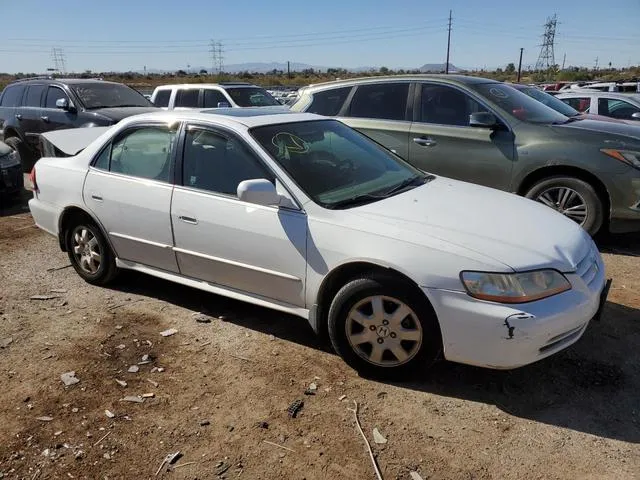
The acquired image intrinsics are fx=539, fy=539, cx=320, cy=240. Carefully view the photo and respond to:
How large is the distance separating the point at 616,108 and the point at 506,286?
31.9 feet

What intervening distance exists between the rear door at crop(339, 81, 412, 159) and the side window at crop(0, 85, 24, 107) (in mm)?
7396

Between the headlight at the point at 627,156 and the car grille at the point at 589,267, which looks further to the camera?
the headlight at the point at 627,156

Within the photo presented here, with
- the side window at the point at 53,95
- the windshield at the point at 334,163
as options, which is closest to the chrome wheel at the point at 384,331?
the windshield at the point at 334,163

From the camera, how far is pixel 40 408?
3.09m

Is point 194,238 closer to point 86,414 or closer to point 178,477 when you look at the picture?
point 86,414

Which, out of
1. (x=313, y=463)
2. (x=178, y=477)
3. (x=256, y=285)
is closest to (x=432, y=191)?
(x=256, y=285)

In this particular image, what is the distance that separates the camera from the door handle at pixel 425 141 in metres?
6.30

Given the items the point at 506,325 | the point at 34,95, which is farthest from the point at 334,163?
the point at 34,95

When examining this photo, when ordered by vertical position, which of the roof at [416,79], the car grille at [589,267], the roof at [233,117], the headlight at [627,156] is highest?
the roof at [416,79]

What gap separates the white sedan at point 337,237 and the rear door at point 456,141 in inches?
77.9

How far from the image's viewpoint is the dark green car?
18.0 ft

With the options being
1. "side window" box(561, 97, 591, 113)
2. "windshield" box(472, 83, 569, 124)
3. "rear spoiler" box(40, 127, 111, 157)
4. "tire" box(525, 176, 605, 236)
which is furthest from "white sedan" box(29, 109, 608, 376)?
"side window" box(561, 97, 591, 113)

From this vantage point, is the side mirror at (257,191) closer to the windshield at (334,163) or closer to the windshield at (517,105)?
the windshield at (334,163)

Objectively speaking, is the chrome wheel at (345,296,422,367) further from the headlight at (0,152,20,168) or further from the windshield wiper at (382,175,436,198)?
the headlight at (0,152,20,168)
